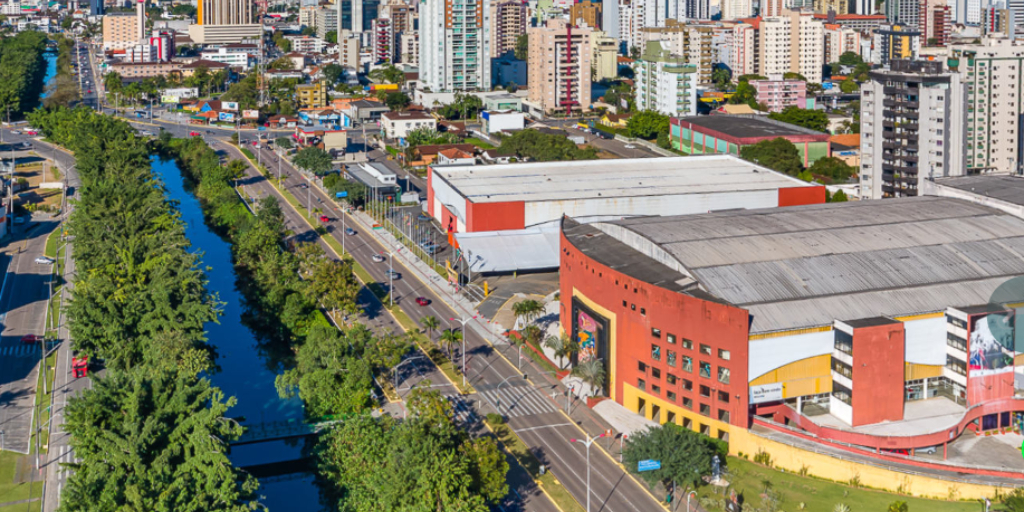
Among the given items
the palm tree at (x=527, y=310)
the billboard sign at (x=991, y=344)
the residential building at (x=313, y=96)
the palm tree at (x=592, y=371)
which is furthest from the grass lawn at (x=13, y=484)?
the residential building at (x=313, y=96)

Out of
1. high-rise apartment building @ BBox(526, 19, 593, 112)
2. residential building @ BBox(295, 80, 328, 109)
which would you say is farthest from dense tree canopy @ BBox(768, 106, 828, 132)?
residential building @ BBox(295, 80, 328, 109)

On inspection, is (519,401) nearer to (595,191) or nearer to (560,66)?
(595,191)

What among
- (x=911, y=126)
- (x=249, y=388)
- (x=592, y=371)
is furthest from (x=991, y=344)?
(x=249, y=388)

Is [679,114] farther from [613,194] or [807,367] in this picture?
[807,367]

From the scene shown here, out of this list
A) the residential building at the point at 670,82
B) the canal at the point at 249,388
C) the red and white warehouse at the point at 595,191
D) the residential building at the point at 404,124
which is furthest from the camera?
the residential building at the point at 670,82

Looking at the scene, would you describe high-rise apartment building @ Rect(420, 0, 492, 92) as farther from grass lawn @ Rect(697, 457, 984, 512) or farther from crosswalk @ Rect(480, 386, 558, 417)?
grass lawn @ Rect(697, 457, 984, 512)

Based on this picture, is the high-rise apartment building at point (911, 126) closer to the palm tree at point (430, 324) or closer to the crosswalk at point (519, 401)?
the palm tree at point (430, 324)
